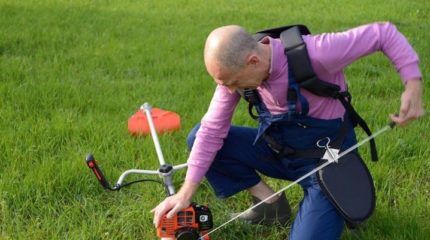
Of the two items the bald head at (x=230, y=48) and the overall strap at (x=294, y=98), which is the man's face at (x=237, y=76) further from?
the overall strap at (x=294, y=98)

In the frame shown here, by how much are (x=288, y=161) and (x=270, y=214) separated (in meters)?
0.44

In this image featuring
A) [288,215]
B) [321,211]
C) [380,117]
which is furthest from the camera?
[380,117]

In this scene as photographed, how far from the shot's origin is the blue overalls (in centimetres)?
273

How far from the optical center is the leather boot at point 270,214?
10.6 feet

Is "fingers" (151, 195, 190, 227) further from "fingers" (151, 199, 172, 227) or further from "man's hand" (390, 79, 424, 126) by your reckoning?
"man's hand" (390, 79, 424, 126)

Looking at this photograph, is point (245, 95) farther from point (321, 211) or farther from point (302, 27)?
point (321, 211)

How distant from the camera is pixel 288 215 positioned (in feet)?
10.6

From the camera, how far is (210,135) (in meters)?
2.94

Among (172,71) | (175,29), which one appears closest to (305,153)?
(172,71)

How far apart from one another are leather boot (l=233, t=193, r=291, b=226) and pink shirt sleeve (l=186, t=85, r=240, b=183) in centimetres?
49

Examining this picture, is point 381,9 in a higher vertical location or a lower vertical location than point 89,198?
lower

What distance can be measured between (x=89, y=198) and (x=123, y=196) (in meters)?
0.20

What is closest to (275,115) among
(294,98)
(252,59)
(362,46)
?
(294,98)

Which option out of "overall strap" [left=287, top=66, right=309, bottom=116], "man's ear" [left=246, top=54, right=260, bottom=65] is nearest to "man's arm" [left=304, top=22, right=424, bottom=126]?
"overall strap" [left=287, top=66, right=309, bottom=116]
